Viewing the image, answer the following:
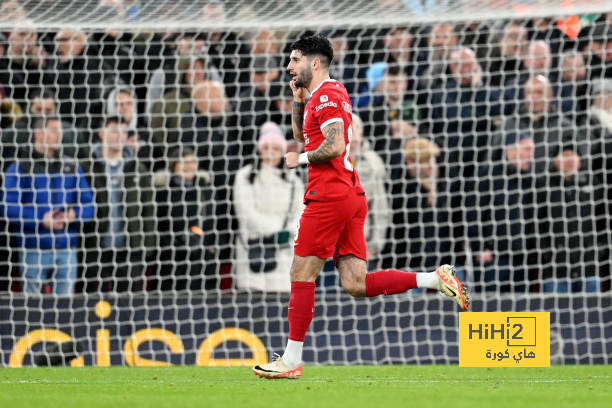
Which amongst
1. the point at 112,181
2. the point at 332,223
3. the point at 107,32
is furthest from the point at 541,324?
the point at 107,32

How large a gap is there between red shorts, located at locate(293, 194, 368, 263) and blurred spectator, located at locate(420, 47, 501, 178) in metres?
3.72

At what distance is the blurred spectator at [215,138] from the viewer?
33.2 feet

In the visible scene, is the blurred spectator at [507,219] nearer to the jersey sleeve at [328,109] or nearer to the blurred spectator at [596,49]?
the blurred spectator at [596,49]

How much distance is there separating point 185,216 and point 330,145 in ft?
12.3

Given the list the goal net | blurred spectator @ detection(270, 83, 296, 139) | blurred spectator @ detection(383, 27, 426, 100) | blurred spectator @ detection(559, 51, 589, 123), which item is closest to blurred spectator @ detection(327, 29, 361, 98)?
the goal net

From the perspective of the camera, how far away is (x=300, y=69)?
6.76m

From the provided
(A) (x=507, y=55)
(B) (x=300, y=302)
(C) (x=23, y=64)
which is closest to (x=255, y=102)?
(C) (x=23, y=64)

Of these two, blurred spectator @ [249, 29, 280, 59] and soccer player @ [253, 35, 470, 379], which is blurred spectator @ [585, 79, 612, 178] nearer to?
blurred spectator @ [249, 29, 280, 59]

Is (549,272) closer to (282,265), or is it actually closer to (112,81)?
(282,265)

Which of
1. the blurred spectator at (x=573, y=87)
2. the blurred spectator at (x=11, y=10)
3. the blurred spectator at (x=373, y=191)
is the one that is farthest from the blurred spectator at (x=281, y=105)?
the blurred spectator at (x=573, y=87)

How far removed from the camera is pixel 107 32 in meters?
10.1

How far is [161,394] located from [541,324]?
2777 millimetres

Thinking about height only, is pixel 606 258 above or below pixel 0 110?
below

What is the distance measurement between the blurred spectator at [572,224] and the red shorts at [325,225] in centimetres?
373
